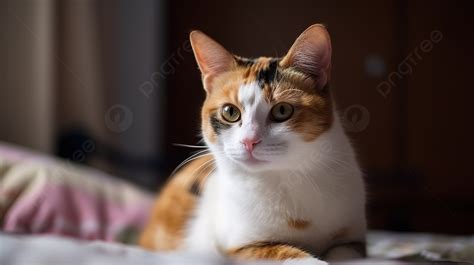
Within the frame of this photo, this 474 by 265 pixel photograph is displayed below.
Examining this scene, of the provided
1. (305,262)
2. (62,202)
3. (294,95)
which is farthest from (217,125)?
(62,202)

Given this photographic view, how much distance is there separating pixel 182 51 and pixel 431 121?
134 centimetres

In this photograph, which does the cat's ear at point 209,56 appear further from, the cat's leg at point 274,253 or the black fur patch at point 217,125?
the cat's leg at point 274,253

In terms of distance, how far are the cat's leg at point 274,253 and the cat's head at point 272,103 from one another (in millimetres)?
124

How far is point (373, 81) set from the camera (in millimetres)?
1327

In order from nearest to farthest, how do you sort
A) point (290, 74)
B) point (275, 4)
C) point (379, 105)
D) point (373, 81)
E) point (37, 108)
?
point (290, 74), point (275, 4), point (373, 81), point (379, 105), point (37, 108)

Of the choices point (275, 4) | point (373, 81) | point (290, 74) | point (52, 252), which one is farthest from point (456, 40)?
point (52, 252)

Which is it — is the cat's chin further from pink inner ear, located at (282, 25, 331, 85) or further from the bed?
the bed

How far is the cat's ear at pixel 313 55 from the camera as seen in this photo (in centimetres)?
71

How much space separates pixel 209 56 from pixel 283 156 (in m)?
0.22

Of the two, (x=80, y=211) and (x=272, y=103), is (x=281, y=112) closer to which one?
(x=272, y=103)

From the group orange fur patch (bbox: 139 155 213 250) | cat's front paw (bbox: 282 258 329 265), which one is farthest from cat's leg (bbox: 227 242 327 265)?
orange fur patch (bbox: 139 155 213 250)

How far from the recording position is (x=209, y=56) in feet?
2.72

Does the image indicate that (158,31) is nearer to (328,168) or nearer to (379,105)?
(379,105)

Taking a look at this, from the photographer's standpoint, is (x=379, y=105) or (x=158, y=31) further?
(x=158, y=31)
